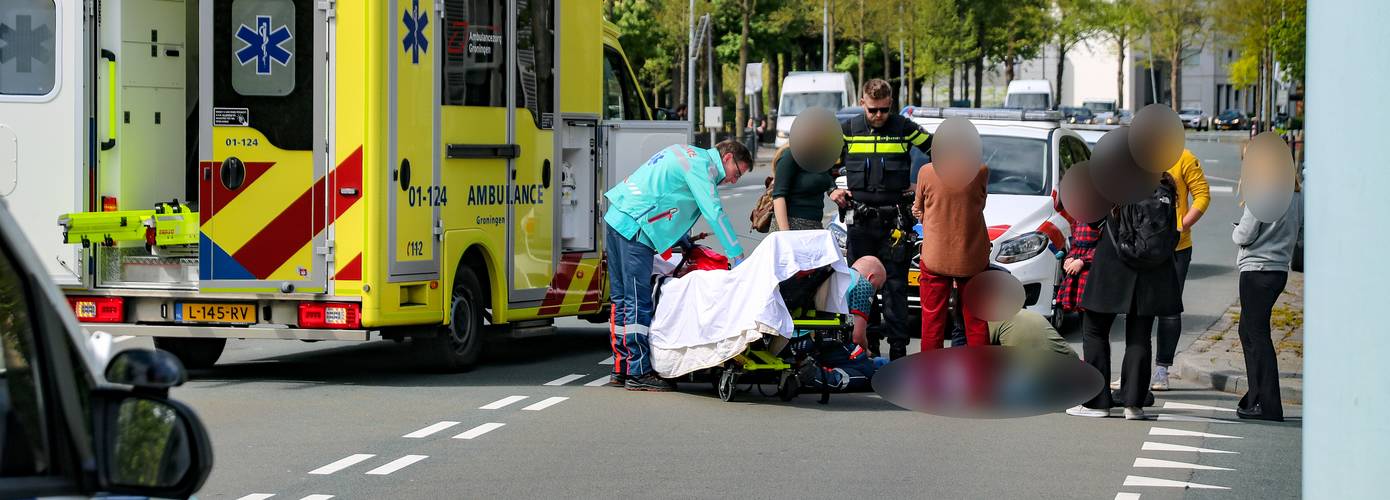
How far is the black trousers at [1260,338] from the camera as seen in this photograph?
31.6 ft

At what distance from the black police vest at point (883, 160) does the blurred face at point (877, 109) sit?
0.06m

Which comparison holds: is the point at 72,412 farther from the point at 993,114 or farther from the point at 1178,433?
the point at 993,114

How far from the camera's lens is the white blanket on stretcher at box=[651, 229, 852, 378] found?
9.79m

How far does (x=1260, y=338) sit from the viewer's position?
9.67 meters

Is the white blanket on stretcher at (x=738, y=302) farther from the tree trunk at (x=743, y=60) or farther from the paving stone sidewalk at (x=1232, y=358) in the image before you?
the tree trunk at (x=743, y=60)

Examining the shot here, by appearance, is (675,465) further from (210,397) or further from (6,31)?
(6,31)

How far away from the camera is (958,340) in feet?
34.9

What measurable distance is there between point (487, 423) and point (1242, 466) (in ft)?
12.4

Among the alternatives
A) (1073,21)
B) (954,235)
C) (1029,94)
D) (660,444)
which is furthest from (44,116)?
(1073,21)

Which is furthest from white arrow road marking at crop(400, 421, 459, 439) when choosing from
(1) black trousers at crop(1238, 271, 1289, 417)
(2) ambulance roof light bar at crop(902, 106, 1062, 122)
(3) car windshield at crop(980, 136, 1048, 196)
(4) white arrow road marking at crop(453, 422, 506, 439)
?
(2) ambulance roof light bar at crop(902, 106, 1062, 122)

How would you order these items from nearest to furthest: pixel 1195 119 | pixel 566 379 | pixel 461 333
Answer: pixel 566 379, pixel 461 333, pixel 1195 119

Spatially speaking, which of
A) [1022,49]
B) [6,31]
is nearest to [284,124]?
[6,31]

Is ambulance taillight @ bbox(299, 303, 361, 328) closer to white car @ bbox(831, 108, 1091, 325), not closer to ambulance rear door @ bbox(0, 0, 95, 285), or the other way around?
ambulance rear door @ bbox(0, 0, 95, 285)

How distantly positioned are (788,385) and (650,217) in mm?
1305
